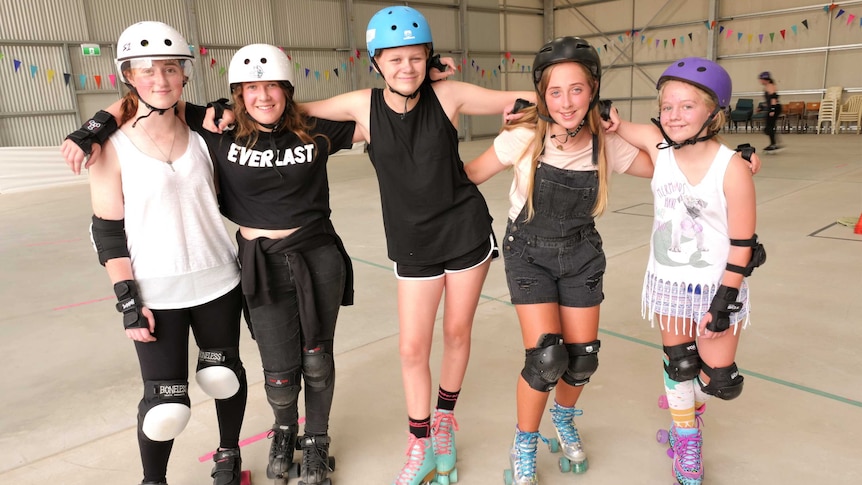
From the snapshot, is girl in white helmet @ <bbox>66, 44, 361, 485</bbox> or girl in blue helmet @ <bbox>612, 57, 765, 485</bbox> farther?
girl in white helmet @ <bbox>66, 44, 361, 485</bbox>

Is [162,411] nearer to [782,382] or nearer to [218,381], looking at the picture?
[218,381]

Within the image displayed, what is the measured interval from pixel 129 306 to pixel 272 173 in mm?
587

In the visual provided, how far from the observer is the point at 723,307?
70.5 inches

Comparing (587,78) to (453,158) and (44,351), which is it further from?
(44,351)

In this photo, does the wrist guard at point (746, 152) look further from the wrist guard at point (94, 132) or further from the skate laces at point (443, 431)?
the wrist guard at point (94, 132)

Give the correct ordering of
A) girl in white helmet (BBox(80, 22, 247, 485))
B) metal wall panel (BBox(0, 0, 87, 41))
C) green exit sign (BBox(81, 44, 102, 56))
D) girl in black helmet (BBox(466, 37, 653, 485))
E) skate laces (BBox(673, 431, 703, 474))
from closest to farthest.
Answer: girl in white helmet (BBox(80, 22, 247, 485)), girl in black helmet (BBox(466, 37, 653, 485)), skate laces (BBox(673, 431, 703, 474)), metal wall panel (BBox(0, 0, 87, 41)), green exit sign (BBox(81, 44, 102, 56))

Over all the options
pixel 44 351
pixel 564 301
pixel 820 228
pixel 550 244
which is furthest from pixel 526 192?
pixel 820 228

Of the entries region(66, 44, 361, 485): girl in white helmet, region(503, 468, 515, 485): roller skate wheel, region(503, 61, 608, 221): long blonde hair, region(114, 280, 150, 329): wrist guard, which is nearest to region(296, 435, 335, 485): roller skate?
region(66, 44, 361, 485): girl in white helmet

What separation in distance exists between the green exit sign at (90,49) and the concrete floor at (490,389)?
852cm

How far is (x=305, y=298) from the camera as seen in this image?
196 centimetres

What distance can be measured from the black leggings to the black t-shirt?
28cm

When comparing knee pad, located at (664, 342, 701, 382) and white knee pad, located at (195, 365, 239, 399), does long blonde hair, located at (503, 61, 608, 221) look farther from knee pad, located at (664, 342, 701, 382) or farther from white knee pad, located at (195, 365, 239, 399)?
white knee pad, located at (195, 365, 239, 399)

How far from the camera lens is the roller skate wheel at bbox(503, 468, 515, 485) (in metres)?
2.02

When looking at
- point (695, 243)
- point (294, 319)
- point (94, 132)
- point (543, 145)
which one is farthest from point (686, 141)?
point (94, 132)
